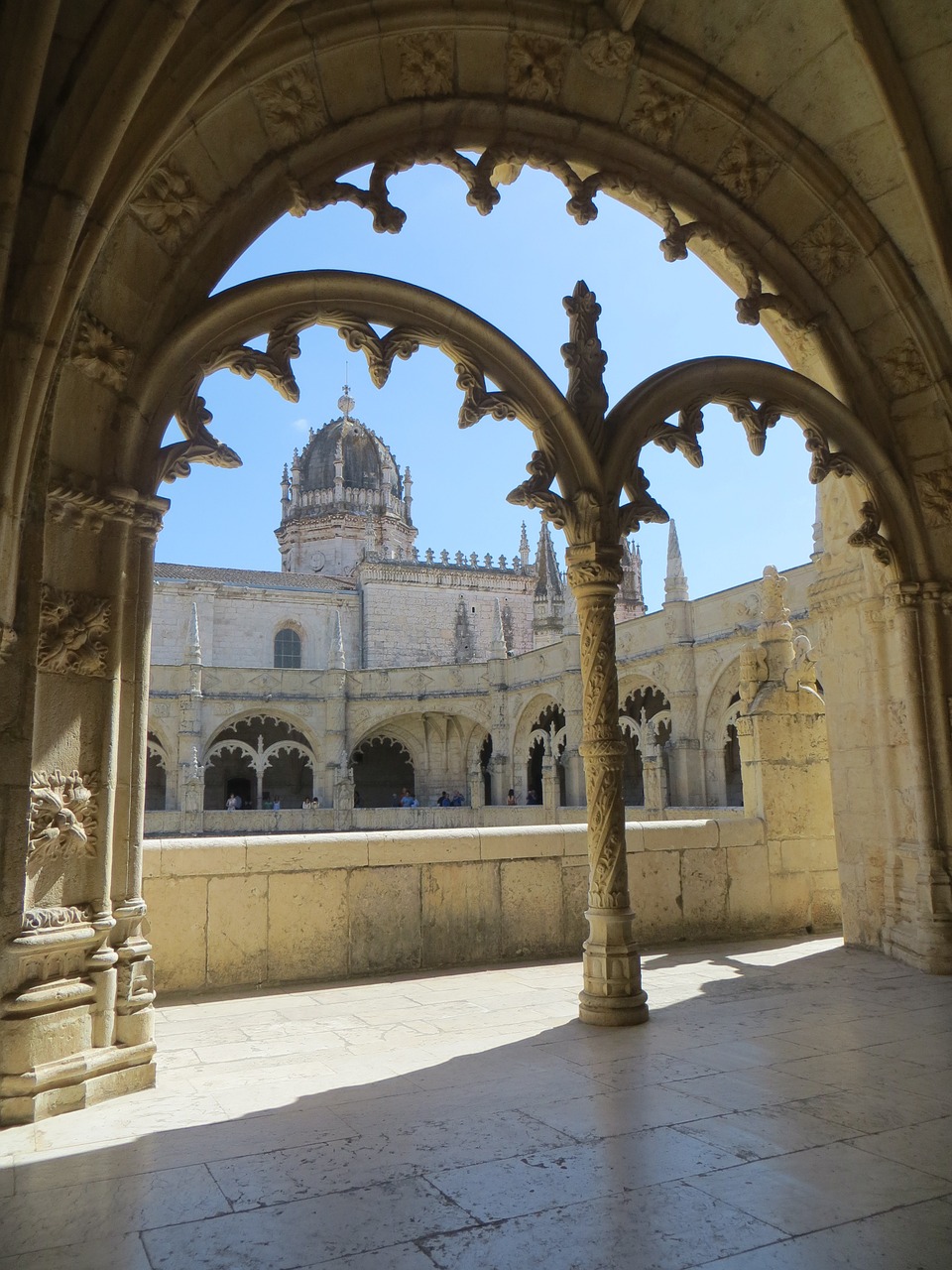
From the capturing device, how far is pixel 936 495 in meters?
4.98

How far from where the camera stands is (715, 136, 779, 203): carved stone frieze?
15.1 ft

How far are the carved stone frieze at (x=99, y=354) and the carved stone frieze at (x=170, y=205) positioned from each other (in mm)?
456

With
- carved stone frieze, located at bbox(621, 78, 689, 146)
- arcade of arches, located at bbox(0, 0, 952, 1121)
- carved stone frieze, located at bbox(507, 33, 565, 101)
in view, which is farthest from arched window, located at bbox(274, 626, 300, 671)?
carved stone frieze, located at bbox(507, 33, 565, 101)

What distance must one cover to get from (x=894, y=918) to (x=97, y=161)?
16.3 ft

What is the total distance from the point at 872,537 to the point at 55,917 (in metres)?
4.14

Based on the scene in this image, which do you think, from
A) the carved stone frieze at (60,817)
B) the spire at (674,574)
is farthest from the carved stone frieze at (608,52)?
the spire at (674,574)

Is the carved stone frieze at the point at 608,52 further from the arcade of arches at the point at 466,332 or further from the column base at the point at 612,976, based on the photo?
the column base at the point at 612,976

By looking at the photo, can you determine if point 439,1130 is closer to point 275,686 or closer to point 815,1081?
point 815,1081

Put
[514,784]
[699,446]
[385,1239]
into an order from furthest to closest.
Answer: [514,784] < [699,446] < [385,1239]

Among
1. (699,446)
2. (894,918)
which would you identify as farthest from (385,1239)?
(894,918)

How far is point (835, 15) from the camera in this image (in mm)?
4027

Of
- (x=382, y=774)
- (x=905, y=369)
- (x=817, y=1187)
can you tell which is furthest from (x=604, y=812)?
(x=382, y=774)

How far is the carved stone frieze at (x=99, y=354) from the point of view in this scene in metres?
3.20

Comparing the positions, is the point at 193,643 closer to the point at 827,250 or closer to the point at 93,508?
the point at 827,250
